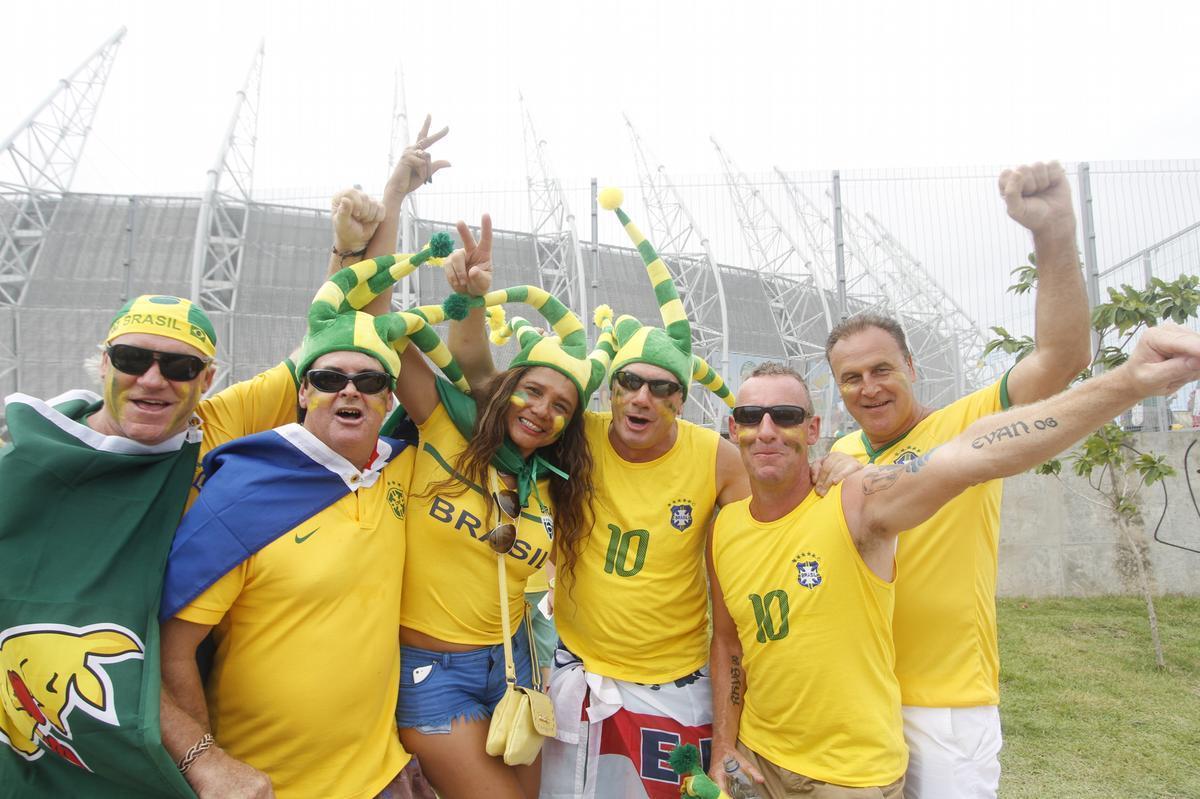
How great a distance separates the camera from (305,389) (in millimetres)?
2459

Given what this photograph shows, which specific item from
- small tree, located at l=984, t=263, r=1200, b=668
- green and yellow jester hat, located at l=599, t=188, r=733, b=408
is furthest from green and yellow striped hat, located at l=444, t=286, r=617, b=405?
small tree, located at l=984, t=263, r=1200, b=668

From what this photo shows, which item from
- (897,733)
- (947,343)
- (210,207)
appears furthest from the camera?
(210,207)

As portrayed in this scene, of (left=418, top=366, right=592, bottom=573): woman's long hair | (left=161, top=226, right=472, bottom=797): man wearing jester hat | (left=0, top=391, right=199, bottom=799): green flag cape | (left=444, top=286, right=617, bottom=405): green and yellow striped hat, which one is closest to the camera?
(left=0, top=391, right=199, bottom=799): green flag cape

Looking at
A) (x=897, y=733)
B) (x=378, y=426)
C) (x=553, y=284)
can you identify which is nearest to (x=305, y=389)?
(x=378, y=426)

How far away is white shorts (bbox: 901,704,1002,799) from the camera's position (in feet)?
7.86

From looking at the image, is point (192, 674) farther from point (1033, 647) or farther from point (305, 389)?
point (1033, 647)

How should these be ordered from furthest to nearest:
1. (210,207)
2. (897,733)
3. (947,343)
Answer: (210,207) < (947,343) < (897,733)

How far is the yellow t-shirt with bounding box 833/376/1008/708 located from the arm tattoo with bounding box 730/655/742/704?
612 mm

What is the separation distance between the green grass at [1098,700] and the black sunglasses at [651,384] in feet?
12.4

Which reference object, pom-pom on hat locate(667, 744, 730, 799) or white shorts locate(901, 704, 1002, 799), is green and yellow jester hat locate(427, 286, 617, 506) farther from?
white shorts locate(901, 704, 1002, 799)

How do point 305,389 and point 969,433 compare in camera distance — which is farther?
point 305,389

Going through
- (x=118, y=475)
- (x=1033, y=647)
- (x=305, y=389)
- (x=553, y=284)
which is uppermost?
(x=553, y=284)

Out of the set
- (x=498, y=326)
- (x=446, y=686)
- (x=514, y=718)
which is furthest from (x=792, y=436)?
(x=498, y=326)

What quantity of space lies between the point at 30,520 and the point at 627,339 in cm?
237
